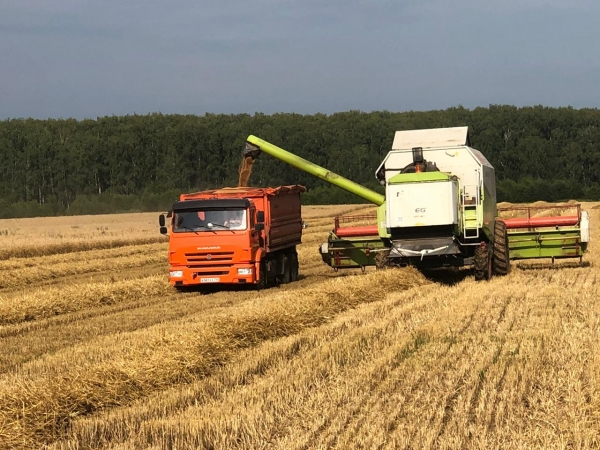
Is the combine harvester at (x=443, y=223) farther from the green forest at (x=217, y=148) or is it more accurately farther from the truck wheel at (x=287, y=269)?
the green forest at (x=217, y=148)

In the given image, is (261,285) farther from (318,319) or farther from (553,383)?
(553,383)

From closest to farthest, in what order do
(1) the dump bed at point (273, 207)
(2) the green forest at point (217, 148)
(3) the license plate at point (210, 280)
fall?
(3) the license plate at point (210, 280), (1) the dump bed at point (273, 207), (2) the green forest at point (217, 148)

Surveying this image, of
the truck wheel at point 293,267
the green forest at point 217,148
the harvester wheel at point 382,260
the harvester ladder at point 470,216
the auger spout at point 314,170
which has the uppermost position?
the green forest at point 217,148

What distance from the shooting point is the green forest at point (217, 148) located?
343 ft

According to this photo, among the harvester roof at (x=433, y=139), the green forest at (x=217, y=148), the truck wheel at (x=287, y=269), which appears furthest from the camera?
the green forest at (x=217, y=148)

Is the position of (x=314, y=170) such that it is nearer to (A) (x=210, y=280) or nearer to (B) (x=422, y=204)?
(A) (x=210, y=280)

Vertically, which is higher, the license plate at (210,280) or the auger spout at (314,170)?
the auger spout at (314,170)

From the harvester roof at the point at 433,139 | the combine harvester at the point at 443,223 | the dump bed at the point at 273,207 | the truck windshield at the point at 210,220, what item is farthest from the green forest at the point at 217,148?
the truck windshield at the point at 210,220

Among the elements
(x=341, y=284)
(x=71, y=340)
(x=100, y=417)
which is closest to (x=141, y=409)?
(x=100, y=417)

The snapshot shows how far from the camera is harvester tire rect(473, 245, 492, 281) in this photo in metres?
17.5

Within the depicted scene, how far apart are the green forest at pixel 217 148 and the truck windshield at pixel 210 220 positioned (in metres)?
73.8

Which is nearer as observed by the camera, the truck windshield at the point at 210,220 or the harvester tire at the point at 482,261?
the harvester tire at the point at 482,261

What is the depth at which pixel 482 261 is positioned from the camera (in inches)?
688

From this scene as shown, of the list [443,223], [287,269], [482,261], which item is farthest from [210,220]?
[482,261]
